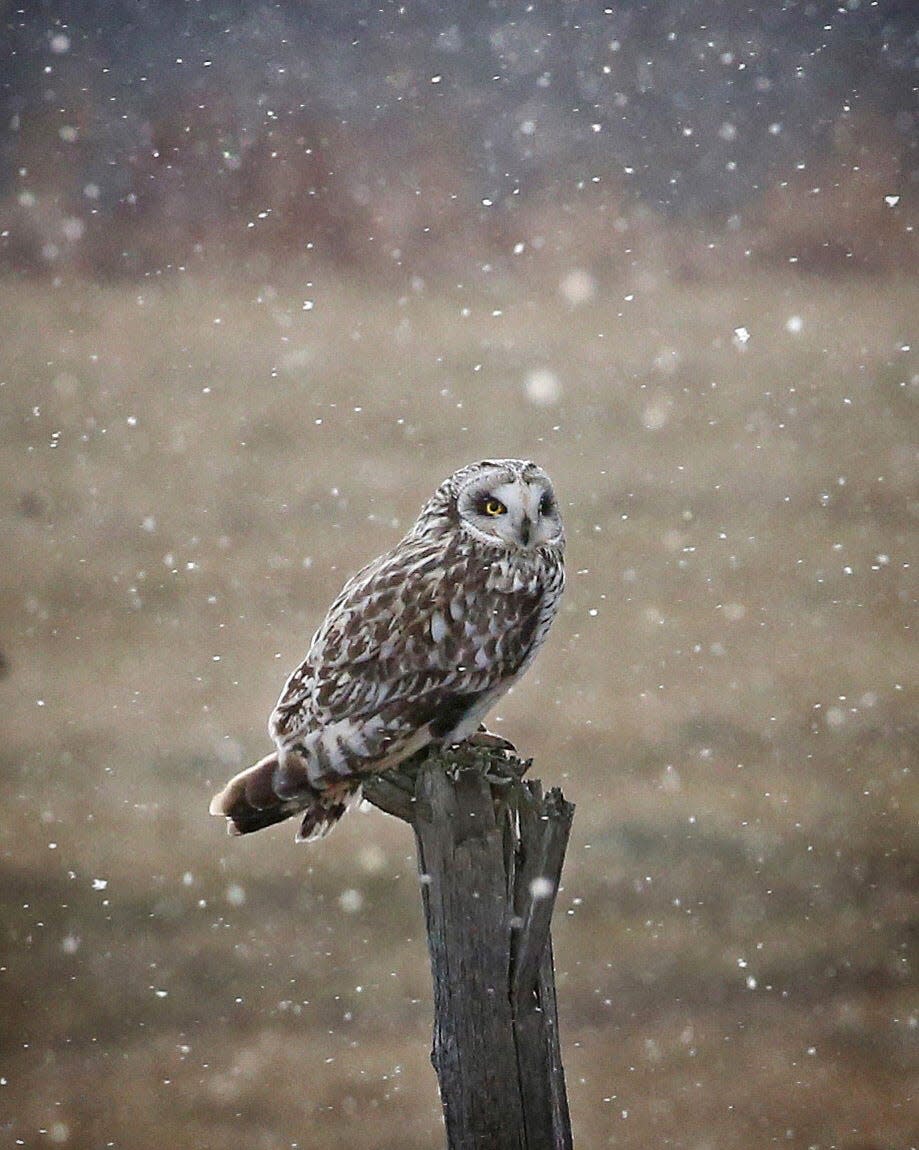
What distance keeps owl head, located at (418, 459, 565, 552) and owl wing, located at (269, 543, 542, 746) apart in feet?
0.21

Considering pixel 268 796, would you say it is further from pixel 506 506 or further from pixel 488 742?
pixel 506 506

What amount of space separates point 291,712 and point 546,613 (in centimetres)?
46

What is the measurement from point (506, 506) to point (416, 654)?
0.30 meters

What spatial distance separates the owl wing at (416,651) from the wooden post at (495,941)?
0.25 m

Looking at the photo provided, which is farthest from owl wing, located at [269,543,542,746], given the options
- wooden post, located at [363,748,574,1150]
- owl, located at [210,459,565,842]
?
wooden post, located at [363,748,574,1150]

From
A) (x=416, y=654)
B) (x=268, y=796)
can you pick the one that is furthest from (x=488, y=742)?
(x=268, y=796)

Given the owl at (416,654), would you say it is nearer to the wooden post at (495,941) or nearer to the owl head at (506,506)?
the owl head at (506,506)

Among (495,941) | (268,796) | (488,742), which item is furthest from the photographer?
(488,742)

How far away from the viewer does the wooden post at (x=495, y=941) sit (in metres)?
1.64

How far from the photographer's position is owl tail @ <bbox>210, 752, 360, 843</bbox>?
1890 millimetres

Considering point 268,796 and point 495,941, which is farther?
point 268,796

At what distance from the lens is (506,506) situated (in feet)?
6.52

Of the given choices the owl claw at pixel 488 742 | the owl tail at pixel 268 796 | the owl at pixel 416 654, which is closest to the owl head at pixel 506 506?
the owl at pixel 416 654

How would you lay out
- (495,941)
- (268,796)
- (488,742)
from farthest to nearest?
1. (488,742)
2. (268,796)
3. (495,941)
